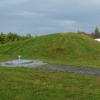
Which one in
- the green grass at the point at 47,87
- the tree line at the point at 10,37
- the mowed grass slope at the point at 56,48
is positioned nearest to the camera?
the green grass at the point at 47,87

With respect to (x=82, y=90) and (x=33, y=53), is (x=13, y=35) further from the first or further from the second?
(x=82, y=90)

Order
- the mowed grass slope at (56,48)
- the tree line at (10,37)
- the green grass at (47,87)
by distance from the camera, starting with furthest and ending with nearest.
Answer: the tree line at (10,37)
the mowed grass slope at (56,48)
the green grass at (47,87)

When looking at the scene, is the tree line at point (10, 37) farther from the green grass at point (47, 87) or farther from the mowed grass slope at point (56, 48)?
the green grass at point (47, 87)

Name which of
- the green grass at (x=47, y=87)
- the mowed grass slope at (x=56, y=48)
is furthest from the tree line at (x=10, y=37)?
the green grass at (x=47, y=87)

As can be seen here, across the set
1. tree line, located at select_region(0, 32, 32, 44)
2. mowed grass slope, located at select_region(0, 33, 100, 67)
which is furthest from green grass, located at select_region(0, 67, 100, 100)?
tree line, located at select_region(0, 32, 32, 44)

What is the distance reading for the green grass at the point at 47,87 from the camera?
40.3 feet

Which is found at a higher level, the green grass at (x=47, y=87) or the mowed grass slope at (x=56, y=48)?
the mowed grass slope at (x=56, y=48)

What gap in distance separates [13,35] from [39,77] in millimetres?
48431

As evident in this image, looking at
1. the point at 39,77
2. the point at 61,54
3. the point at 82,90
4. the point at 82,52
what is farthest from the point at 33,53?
the point at 82,90

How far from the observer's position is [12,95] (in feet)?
41.3

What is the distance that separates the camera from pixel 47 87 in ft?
45.2

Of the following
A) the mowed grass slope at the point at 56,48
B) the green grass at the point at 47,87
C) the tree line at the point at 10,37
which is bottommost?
the green grass at the point at 47,87

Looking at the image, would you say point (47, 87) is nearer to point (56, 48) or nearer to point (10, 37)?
point (56, 48)

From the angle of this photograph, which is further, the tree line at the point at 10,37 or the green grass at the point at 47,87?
the tree line at the point at 10,37
